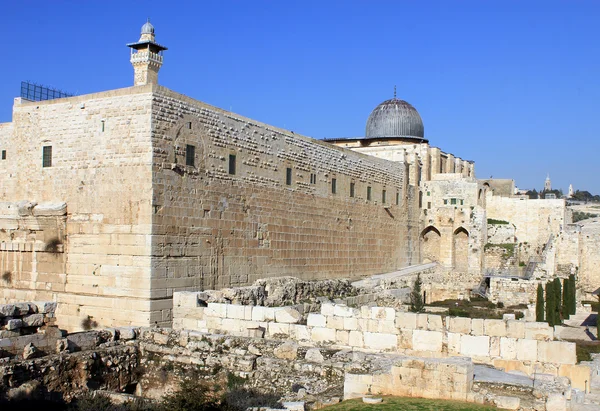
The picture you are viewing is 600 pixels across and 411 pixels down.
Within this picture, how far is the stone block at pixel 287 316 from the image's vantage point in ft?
37.2

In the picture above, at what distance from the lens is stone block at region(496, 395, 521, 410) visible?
7188 mm

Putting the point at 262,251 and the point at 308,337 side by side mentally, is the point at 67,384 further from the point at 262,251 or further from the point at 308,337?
the point at 262,251

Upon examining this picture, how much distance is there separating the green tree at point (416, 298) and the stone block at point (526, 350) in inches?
399

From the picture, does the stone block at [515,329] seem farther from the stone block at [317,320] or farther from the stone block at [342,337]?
the stone block at [317,320]

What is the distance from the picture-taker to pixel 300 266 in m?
18.5

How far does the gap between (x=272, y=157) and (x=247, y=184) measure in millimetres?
1529

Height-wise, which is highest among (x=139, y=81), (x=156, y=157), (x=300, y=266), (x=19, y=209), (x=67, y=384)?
(x=139, y=81)

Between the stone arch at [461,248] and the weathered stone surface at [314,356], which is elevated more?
the stone arch at [461,248]

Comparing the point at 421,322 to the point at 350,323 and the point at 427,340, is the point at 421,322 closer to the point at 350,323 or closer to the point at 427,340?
the point at 427,340

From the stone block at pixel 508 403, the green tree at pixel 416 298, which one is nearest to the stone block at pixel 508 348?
the stone block at pixel 508 403

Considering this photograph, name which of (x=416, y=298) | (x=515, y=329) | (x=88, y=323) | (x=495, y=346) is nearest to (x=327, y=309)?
(x=495, y=346)

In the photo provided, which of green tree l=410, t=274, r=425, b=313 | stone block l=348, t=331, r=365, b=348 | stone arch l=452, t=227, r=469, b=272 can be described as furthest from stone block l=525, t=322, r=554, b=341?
stone arch l=452, t=227, r=469, b=272

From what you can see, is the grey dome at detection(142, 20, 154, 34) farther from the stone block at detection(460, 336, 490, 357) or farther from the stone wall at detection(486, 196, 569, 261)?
the stone wall at detection(486, 196, 569, 261)

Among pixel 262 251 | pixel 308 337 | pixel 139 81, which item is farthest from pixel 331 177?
pixel 308 337
